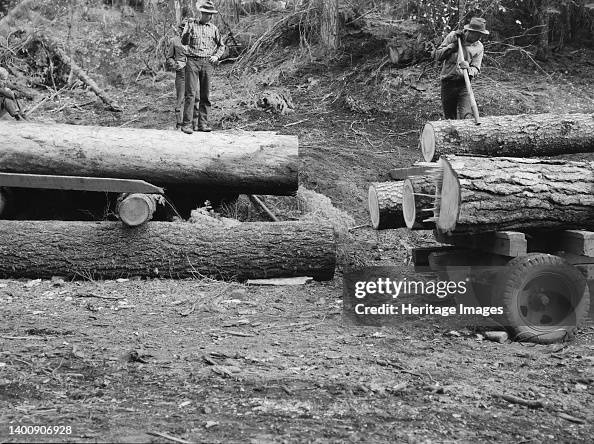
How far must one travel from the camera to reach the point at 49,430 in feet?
13.0

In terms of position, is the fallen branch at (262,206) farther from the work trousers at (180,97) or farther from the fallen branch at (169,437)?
the fallen branch at (169,437)

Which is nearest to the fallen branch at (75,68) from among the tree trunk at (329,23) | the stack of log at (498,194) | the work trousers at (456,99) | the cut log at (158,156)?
the tree trunk at (329,23)

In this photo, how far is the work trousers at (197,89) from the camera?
10.3 metres

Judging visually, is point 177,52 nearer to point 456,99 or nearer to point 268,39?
point 456,99

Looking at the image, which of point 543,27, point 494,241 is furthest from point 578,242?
point 543,27

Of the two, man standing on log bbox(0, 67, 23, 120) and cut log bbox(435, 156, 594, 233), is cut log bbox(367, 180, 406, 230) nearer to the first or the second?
cut log bbox(435, 156, 594, 233)

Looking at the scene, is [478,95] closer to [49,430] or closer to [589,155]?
[589,155]

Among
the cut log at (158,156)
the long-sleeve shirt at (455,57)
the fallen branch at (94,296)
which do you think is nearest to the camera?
the fallen branch at (94,296)

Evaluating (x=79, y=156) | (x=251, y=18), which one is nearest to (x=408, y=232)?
(x=79, y=156)

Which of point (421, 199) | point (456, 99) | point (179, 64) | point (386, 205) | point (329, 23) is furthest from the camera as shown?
point (329, 23)

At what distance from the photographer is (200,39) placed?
33.8ft

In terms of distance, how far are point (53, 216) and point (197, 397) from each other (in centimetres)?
563

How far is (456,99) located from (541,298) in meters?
4.72

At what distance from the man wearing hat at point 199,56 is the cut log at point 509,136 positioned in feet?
10.2
